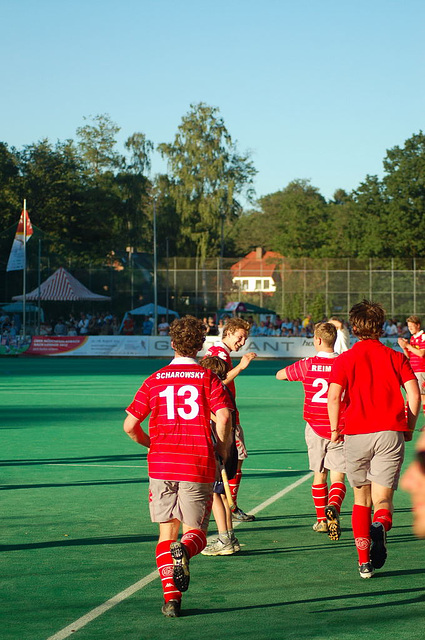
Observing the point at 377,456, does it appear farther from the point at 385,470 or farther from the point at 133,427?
the point at 133,427

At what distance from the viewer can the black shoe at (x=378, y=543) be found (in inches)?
247

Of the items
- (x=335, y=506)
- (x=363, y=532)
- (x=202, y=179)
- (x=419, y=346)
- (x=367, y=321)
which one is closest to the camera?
(x=363, y=532)

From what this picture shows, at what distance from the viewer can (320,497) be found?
8195 millimetres

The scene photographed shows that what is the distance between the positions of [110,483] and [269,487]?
1.79 m

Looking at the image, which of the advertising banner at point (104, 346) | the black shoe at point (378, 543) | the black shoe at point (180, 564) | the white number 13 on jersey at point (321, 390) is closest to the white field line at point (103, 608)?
the black shoe at point (180, 564)

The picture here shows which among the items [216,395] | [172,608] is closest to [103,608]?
[172,608]

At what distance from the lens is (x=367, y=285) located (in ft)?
173

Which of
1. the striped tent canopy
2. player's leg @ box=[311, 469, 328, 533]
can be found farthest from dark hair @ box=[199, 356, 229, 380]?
the striped tent canopy

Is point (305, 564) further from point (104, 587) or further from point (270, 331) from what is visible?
point (270, 331)

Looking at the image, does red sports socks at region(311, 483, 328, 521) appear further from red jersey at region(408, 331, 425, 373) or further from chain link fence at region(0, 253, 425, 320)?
chain link fence at region(0, 253, 425, 320)

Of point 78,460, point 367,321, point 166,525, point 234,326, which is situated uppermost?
point 367,321

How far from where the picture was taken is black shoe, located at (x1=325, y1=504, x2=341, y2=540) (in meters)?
7.70

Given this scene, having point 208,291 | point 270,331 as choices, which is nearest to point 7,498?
point 270,331

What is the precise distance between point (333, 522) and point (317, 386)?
1.11 meters
